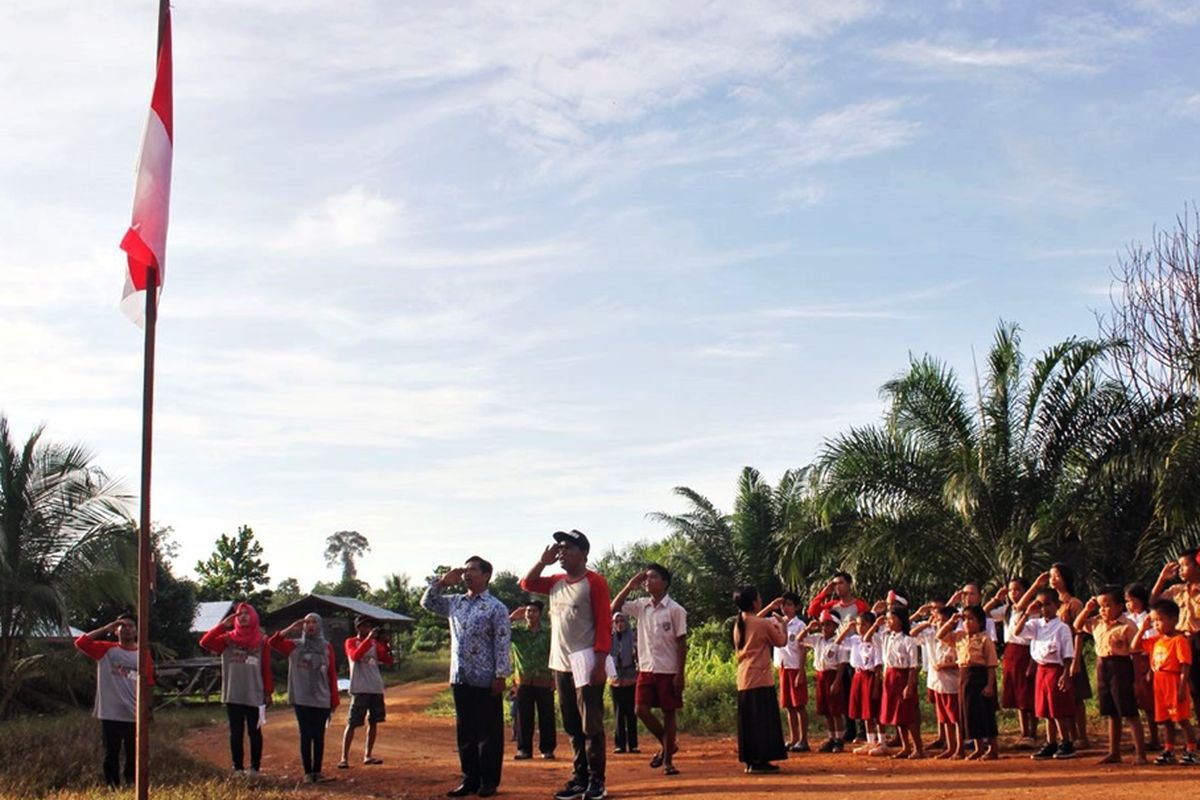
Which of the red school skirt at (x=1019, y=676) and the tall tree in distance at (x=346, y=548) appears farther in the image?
the tall tree in distance at (x=346, y=548)

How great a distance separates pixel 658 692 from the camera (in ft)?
38.0

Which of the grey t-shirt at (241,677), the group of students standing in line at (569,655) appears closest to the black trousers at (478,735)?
the group of students standing in line at (569,655)

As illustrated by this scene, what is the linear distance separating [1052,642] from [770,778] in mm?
3082

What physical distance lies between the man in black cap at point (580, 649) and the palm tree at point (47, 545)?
12531 mm

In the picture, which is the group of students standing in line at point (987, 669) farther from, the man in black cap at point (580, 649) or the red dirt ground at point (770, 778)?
the man in black cap at point (580, 649)

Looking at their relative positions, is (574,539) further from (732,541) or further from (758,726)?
(732,541)

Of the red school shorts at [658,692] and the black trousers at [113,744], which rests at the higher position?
the red school shorts at [658,692]

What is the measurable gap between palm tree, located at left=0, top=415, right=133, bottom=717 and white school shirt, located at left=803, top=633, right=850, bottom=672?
11.7 m

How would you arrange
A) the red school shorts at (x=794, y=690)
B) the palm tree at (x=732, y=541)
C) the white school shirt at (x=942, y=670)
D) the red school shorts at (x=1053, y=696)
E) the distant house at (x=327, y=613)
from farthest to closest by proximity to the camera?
the distant house at (x=327, y=613)
the palm tree at (x=732, y=541)
the red school shorts at (x=794, y=690)
the white school shirt at (x=942, y=670)
the red school shorts at (x=1053, y=696)

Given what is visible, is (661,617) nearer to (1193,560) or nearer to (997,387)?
(1193,560)

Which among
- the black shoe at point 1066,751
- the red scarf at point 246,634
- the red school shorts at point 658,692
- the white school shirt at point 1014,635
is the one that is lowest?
the black shoe at point 1066,751

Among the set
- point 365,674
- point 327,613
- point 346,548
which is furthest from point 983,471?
point 346,548

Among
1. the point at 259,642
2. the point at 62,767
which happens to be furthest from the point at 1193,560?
the point at 62,767

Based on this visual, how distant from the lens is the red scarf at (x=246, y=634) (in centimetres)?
1191
